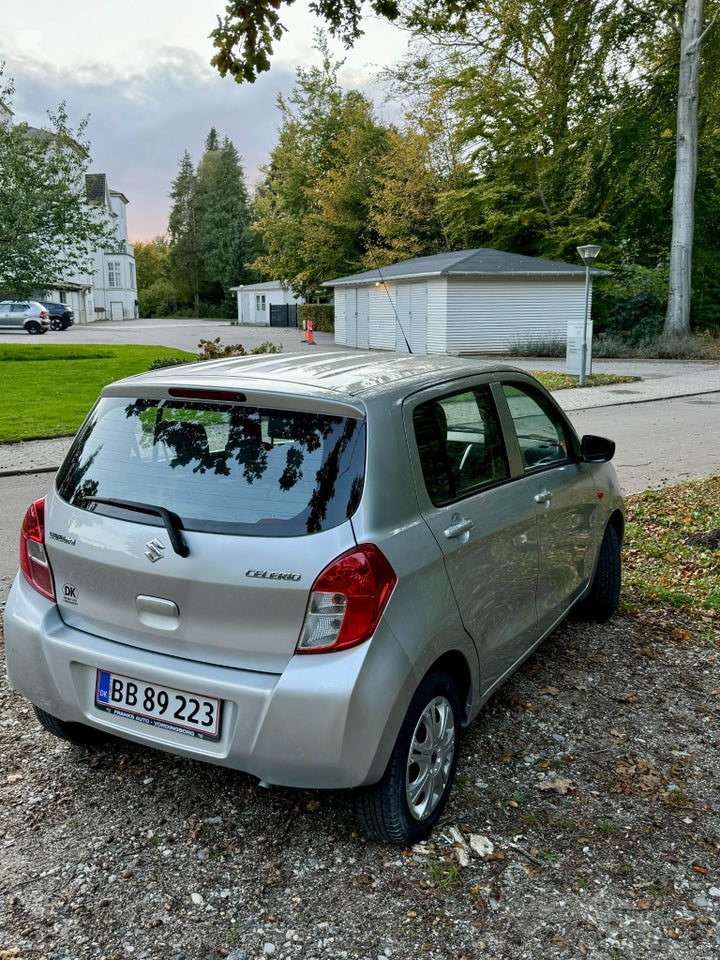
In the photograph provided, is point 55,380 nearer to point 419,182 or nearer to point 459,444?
point 459,444

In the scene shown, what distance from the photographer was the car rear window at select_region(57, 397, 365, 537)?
105 inches

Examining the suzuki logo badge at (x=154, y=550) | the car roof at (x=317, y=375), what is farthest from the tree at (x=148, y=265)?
the suzuki logo badge at (x=154, y=550)

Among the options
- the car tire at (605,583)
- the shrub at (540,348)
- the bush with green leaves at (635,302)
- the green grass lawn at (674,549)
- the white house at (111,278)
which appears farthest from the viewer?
the white house at (111,278)

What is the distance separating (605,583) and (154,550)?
10.0 feet

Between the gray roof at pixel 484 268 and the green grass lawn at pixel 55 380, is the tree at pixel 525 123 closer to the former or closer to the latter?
the gray roof at pixel 484 268

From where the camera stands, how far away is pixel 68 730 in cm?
338

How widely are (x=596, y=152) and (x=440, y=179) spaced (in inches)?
352

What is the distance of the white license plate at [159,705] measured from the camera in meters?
2.67

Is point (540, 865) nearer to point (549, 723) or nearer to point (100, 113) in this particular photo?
point (549, 723)

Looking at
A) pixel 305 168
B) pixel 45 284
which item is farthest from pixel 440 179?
pixel 45 284

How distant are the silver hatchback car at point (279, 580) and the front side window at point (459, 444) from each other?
1cm

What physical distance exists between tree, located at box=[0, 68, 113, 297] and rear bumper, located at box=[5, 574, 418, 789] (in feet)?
89.1

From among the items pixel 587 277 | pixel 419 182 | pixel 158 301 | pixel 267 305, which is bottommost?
pixel 587 277

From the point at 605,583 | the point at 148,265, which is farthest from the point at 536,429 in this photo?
the point at 148,265
